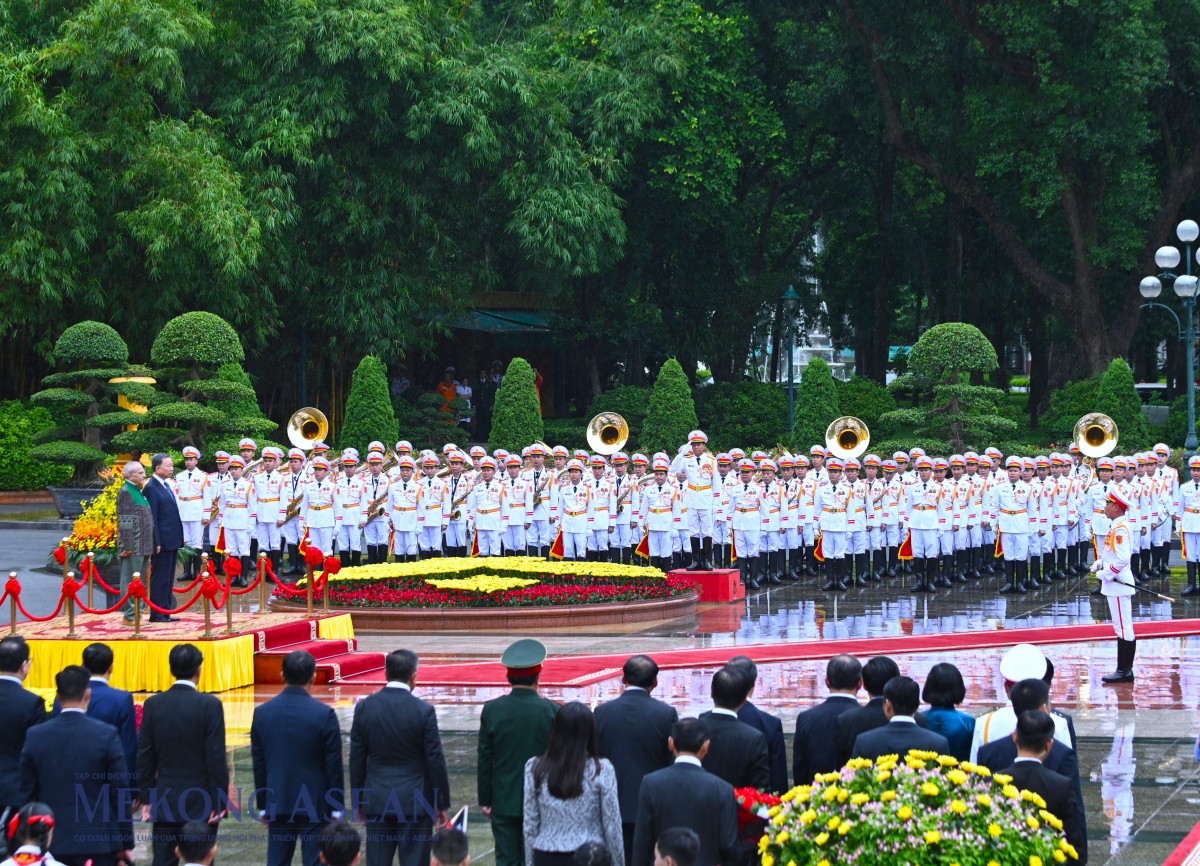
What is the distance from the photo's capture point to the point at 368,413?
30000 mm

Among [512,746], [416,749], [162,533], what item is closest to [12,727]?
[416,749]

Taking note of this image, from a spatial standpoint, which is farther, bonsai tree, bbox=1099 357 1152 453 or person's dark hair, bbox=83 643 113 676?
bonsai tree, bbox=1099 357 1152 453

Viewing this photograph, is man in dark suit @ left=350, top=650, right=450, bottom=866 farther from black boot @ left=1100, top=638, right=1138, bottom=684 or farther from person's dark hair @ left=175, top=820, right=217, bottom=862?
black boot @ left=1100, top=638, right=1138, bottom=684

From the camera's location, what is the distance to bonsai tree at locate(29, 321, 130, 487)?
27703mm

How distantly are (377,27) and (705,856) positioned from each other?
28493mm

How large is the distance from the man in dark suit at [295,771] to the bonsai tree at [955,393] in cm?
2118

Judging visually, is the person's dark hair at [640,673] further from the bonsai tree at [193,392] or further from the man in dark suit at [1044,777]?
the bonsai tree at [193,392]

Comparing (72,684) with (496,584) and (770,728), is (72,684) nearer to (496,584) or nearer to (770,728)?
(770,728)

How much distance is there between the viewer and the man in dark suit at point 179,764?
7.73 m

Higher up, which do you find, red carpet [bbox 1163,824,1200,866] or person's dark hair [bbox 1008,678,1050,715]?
person's dark hair [bbox 1008,678,1050,715]

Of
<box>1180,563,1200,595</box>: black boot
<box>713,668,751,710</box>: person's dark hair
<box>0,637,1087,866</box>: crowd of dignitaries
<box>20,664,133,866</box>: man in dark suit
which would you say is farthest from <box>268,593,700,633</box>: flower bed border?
<box>713,668,751,710</box>: person's dark hair

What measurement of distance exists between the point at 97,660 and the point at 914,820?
449 centimetres

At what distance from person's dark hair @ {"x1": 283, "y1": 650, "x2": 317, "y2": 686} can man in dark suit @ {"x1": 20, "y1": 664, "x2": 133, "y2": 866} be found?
849 millimetres

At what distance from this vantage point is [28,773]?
744 cm
